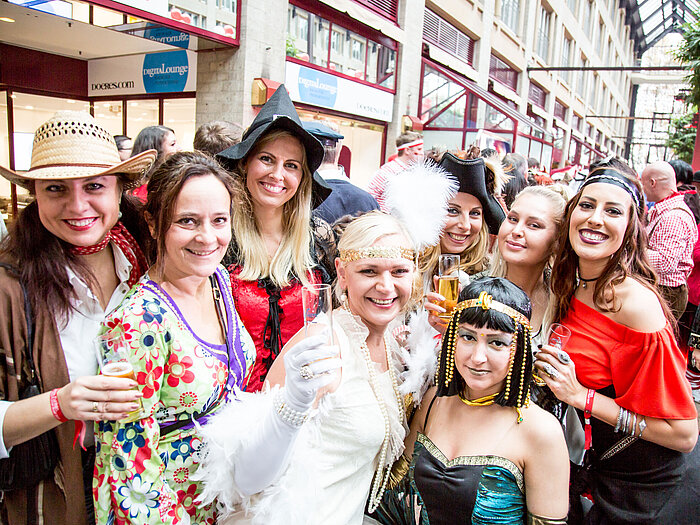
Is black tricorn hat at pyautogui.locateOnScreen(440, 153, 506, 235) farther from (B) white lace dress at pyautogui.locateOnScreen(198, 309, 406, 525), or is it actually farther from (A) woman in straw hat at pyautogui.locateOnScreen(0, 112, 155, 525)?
(A) woman in straw hat at pyautogui.locateOnScreen(0, 112, 155, 525)

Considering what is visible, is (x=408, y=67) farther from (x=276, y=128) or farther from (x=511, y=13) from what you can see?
(x=276, y=128)

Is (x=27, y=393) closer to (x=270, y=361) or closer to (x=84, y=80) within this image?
(x=270, y=361)

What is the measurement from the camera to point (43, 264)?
5.35 ft

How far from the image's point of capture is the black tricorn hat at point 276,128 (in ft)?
7.90

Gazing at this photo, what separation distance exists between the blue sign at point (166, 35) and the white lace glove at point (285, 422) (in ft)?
22.3

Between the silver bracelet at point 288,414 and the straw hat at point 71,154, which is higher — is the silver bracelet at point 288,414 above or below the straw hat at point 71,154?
below

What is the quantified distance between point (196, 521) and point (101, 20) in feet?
24.0

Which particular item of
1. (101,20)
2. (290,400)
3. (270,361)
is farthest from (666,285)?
(101,20)

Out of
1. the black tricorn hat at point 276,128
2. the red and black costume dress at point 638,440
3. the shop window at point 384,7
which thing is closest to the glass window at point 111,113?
the shop window at point 384,7

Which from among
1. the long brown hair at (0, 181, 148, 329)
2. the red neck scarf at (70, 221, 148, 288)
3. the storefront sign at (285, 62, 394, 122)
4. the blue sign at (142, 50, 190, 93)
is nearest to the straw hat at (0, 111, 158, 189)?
the long brown hair at (0, 181, 148, 329)

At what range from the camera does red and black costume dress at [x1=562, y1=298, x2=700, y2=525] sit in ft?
6.09

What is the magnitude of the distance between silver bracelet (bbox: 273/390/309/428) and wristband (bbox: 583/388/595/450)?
3.72 feet

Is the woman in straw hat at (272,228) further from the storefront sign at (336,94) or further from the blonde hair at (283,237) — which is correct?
the storefront sign at (336,94)

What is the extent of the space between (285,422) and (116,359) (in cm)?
55
